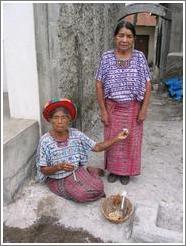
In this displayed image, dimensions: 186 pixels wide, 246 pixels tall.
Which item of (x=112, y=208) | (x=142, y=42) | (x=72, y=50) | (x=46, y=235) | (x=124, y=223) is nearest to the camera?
(x=46, y=235)

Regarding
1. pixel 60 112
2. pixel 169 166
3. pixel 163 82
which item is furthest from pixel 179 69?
pixel 60 112

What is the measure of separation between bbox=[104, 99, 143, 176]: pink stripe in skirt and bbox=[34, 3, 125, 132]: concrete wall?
0.61 metres

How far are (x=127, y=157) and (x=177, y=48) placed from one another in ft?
22.4

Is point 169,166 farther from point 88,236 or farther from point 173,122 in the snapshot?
point 173,122

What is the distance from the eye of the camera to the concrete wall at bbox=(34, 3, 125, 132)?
2.96 m

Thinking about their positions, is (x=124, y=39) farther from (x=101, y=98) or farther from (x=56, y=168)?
(x=56, y=168)

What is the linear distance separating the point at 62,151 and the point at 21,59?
91cm

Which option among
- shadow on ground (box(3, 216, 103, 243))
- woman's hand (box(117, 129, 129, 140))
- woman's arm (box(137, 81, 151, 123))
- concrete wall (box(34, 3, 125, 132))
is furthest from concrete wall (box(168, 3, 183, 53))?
shadow on ground (box(3, 216, 103, 243))

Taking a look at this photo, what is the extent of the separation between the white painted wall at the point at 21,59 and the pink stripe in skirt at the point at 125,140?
0.72 metres

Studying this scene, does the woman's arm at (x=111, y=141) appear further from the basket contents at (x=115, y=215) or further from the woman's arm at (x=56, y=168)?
the basket contents at (x=115, y=215)

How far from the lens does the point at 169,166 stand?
3.76 meters

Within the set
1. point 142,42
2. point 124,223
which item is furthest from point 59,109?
point 142,42

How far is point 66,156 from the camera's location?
9.68 ft

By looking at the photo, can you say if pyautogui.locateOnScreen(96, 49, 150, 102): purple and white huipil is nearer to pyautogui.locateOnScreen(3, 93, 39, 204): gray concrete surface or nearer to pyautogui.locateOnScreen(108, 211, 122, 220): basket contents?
pyautogui.locateOnScreen(3, 93, 39, 204): gray concrete surface
